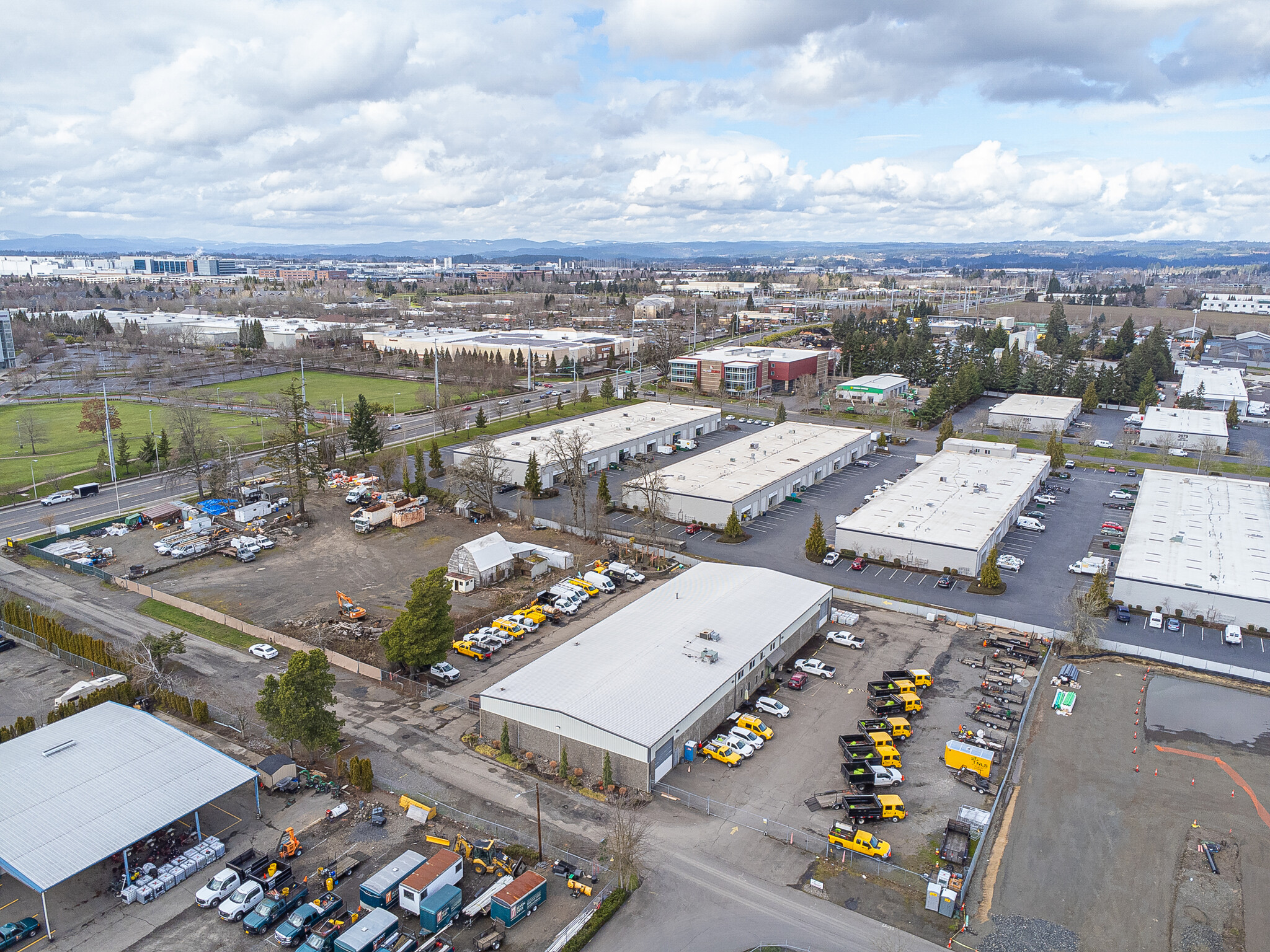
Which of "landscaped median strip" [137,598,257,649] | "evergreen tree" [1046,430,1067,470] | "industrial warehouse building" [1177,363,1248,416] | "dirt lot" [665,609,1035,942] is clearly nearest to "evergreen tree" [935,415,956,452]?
"evergreen tree" [1046,430,1067,470]

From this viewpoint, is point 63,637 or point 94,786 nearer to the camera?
point 94,786

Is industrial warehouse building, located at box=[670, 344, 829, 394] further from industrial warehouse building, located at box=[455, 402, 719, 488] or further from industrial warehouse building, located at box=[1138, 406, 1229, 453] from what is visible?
industrial warehouse building, located at box=[1138, 406, 1229, 453]

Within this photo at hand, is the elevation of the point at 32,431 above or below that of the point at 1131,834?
above

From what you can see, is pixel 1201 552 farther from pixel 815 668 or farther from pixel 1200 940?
pixel 1200 940

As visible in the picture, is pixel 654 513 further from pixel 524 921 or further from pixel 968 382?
pixel 968 382

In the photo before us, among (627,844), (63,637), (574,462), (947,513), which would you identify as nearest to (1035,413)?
(947,513)

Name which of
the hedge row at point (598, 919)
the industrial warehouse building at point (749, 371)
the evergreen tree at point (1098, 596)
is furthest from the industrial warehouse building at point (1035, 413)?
the hedge row at point (598, 919)
